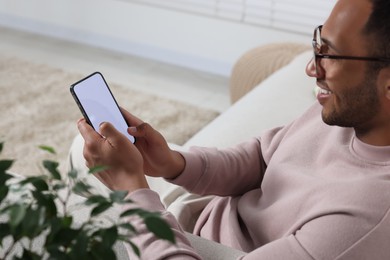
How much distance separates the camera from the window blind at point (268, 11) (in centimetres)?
313

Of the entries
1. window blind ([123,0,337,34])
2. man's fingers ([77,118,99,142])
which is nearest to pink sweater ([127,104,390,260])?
man's fingers ([77,118,99,142])

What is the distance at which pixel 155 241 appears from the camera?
0.93 metres

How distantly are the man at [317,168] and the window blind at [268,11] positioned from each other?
2031 mm

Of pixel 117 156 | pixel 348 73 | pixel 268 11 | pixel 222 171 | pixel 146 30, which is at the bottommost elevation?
pixel 146 30

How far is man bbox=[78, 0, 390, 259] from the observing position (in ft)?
2.94

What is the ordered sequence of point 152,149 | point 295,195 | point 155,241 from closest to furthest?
point 155,241 → point 295,195 → point 152,149

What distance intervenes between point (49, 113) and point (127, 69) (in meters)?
0.66

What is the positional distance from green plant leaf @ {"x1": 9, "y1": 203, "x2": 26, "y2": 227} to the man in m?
0.44

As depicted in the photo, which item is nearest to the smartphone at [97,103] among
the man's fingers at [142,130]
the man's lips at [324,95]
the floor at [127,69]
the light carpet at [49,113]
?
the man's fingers at [142,130]

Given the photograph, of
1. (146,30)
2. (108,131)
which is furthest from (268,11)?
(108,131)

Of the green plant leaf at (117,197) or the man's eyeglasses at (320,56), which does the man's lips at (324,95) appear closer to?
the man's eyeglasses at (320,56)

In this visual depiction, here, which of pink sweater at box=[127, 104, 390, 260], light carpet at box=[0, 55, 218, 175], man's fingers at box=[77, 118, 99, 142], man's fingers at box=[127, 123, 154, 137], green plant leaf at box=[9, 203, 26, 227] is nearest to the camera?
green plant leaf at box=[9, 203, 26, 227]

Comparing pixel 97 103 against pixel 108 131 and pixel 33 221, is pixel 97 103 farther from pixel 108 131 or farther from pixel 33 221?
pixel 33 221

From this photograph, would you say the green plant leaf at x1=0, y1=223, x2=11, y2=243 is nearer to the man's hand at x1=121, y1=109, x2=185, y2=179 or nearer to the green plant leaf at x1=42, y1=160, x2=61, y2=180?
the green plant leaf at x1=42, y1=160, x2=61, y2=180
